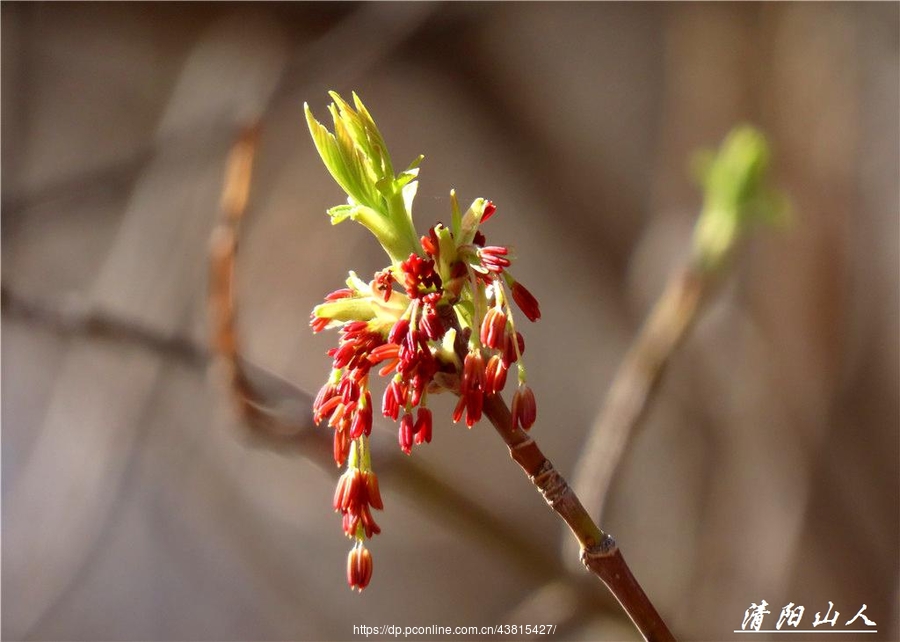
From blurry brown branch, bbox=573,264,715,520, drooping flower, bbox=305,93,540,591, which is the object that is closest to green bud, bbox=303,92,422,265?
drooping flower, bbox=305,93,540,591

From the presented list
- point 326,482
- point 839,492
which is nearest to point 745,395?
point 839,492

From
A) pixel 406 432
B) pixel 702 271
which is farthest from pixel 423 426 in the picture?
pixel 702 271

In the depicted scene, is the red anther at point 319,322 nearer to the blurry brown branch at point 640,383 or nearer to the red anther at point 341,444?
the red anther at point 341,444

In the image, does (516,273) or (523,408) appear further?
(516,273)

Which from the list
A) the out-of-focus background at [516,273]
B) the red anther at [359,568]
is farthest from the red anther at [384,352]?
the out-of-focus background at [516,273]

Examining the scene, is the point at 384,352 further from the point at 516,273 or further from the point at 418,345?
the point at 516,273
